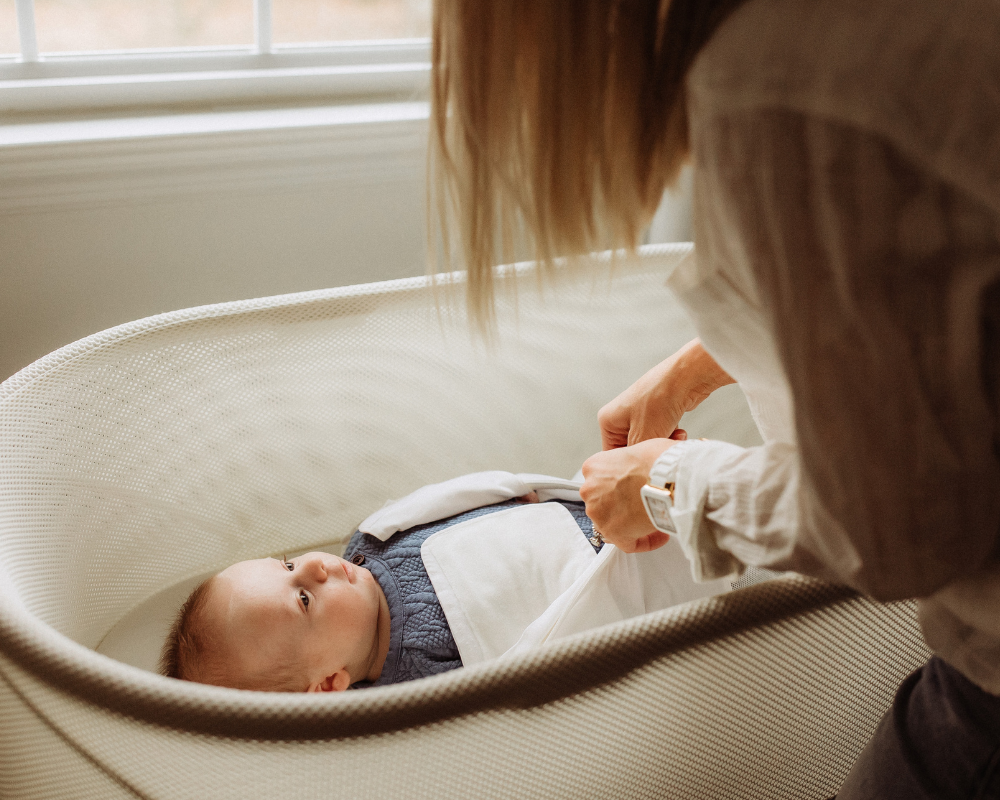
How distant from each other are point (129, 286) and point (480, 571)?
2.04 feet

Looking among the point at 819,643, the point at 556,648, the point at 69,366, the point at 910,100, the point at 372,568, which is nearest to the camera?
the point at 910,100

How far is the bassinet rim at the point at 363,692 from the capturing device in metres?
0.49

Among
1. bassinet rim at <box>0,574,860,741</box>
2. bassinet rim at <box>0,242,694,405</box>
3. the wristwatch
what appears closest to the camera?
bassinet rim at <box>0,574,860,741</box>

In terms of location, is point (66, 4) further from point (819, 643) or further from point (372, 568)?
point (819, 643)

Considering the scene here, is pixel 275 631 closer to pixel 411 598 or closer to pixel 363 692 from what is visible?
pixel 411 598

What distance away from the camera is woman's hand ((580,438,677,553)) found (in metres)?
0.66

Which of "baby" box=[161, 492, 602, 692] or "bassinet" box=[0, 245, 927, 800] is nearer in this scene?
"bassinet" box=[0, 245, 927, 800]

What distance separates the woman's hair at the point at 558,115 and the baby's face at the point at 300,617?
0.46 meters

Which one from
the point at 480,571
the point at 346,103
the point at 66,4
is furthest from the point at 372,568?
the point at 66,4

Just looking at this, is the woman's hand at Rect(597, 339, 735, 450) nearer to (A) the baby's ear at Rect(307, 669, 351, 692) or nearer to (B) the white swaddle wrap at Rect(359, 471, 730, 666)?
(B) the white swaddle wrap at Rect(359, 471, 730, 666)

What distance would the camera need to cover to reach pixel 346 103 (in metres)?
1.26

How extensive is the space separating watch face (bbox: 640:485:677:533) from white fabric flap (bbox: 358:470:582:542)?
0.38m

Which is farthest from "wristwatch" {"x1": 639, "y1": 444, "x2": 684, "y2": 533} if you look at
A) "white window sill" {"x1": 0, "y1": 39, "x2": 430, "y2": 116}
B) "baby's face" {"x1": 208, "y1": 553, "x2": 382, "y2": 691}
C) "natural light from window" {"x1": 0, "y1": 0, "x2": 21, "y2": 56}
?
"natural light from window" {"x1": 0, "y1": 0, "x2": 21, "y2": 56}

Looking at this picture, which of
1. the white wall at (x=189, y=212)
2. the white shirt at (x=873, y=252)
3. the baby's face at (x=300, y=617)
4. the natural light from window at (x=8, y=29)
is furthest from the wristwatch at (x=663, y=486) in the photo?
the natural light from window at (x=8, y=29)
